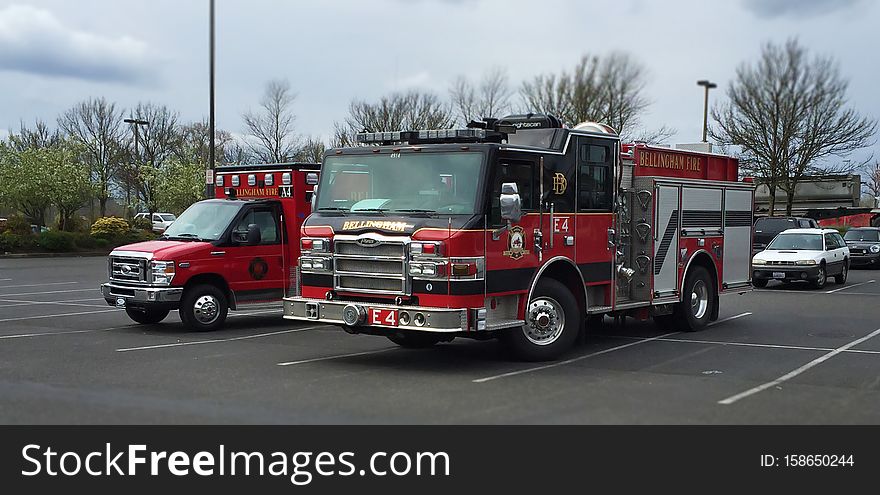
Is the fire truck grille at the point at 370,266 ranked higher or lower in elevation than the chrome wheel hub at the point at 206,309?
higher

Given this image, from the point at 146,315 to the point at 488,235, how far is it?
750 cm

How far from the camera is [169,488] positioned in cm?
615

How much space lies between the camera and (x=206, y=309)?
14398 mm

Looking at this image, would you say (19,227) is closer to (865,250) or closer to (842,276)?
(842,276)

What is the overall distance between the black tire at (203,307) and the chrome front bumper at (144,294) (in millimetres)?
206

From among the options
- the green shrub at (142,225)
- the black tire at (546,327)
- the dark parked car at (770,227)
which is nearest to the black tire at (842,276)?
the dark parked car at (770,227)

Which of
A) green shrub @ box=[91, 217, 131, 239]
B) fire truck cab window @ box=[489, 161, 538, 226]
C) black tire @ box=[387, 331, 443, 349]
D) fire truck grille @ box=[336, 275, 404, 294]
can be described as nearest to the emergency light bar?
fire truck cab window @ box=[489, 161, 538, 226]

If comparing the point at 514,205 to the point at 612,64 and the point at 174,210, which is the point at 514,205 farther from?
the point at 174,210

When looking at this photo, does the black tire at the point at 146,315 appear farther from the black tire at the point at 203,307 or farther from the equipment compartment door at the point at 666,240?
the equipment compartment door at the point at 666,240

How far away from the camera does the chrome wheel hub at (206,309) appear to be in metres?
14.3

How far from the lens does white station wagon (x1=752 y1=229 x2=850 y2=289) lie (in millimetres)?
23688

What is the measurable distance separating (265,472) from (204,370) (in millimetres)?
4416

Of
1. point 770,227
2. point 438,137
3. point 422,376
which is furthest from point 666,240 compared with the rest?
point 770,227

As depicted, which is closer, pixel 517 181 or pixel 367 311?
pixel 367 311
